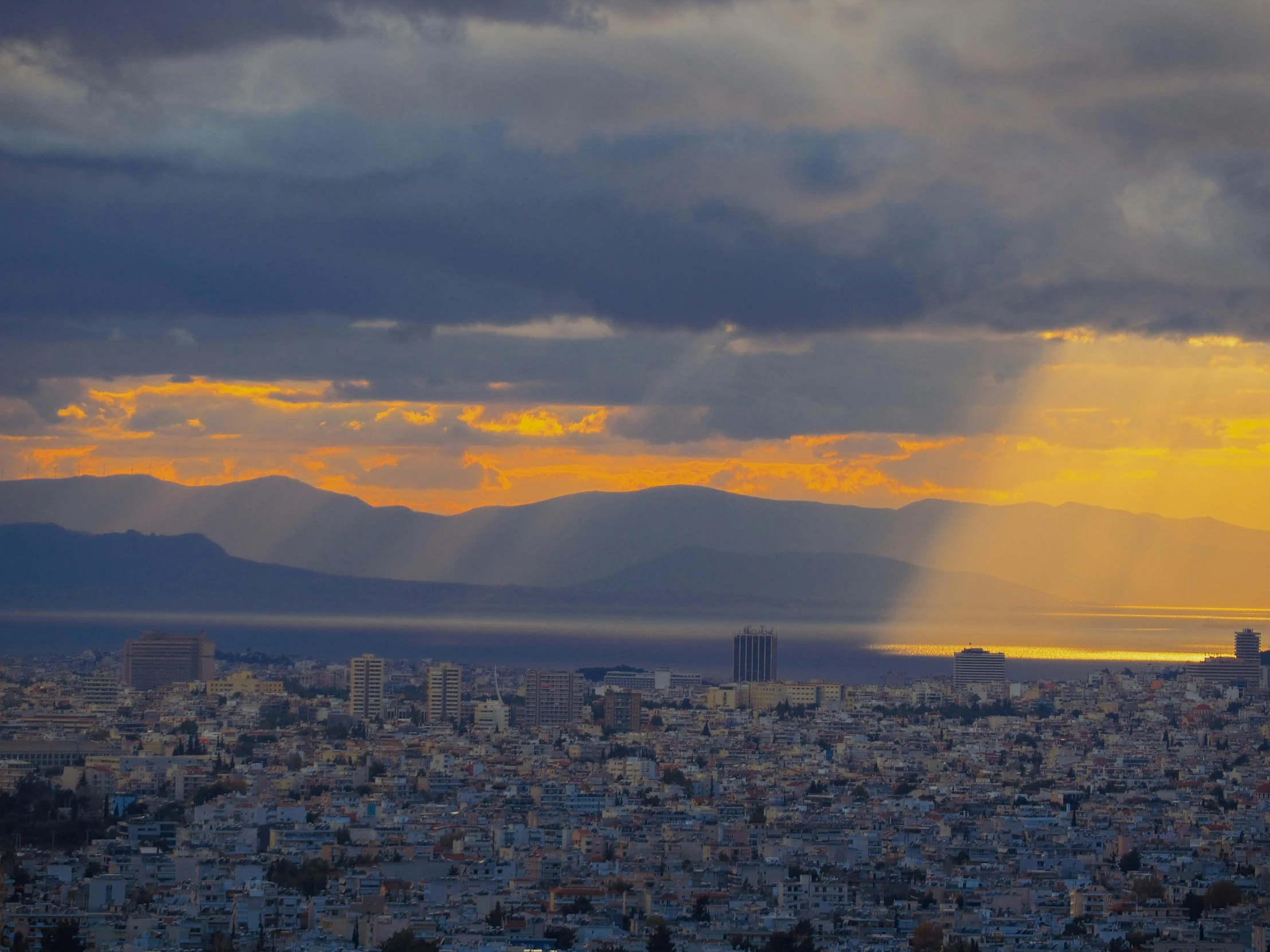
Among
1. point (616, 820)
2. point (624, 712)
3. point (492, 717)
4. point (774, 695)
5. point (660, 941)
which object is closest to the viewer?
point (660, 941)

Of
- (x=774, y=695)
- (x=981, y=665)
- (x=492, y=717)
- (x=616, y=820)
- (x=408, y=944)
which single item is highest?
(x=981, y=665)

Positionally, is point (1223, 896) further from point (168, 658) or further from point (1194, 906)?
point (168, 658)

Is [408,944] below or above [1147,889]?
below

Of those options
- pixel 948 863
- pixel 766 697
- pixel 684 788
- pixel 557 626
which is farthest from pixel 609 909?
pixel 557 626

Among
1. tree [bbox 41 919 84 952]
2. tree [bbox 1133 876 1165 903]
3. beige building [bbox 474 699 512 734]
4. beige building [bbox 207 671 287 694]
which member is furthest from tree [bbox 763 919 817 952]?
beige building [bbox 207 671 287 694]

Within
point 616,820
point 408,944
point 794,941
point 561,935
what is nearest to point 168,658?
point 616,820
